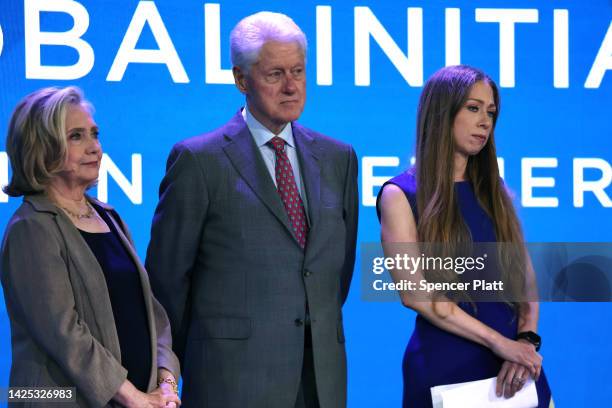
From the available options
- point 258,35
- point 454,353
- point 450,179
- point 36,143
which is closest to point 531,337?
point 454,353

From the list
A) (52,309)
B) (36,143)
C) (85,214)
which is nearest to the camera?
(52,309)

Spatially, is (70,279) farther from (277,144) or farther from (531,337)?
(531,337)

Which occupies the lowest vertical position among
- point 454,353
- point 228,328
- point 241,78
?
point 454,353

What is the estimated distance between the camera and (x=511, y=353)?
337cm

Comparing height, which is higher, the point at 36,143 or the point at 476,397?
the point at 36,143

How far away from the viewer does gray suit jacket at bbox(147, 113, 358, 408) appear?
3.27 m

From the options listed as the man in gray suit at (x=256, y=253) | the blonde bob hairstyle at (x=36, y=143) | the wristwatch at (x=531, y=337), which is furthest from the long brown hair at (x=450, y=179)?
the blonde bob hairstyle at (x=36, y=143)

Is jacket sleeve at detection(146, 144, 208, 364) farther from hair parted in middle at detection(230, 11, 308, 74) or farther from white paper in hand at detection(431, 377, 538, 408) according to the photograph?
white paper in hand at detection(431, 377, 538, 408)

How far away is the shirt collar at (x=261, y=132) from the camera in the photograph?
3.46 metres

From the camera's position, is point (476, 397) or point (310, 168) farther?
point (310, 168)

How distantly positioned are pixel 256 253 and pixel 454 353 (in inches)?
30.8

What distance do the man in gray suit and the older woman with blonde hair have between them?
21 centimetres

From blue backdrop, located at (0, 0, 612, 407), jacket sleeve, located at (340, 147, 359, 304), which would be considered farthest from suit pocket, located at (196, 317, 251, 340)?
blue backdrop, located at (0, 0, 612, 407)

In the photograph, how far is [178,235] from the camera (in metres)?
3.32
